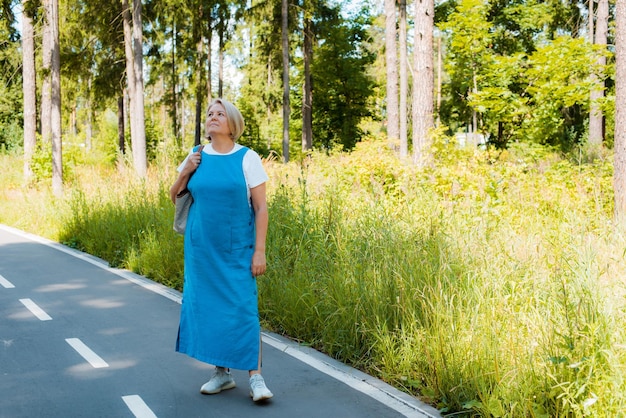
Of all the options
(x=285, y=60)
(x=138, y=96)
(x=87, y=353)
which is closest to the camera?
(x=87, y=353)

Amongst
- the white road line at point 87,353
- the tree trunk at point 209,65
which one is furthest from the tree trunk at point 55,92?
the tree trunk at point 209,65

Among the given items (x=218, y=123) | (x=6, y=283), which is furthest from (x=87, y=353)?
(x=6, y=283)

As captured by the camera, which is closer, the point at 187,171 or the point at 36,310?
the point at 187,171

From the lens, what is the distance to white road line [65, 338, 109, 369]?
20.0ft

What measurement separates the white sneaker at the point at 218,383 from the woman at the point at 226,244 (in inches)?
11.0

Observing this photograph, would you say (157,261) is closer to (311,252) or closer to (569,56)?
(311,252)

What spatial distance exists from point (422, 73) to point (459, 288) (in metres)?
8.93

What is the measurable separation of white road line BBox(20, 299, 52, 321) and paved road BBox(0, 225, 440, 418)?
1cm

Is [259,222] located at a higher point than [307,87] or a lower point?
lower

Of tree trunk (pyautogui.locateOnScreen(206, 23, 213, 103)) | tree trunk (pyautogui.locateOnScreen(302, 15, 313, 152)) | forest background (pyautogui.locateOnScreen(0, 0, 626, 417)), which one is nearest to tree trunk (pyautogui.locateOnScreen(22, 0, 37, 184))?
forest background (pyautogui.locateOnScreen(0, 0, 626, 417))

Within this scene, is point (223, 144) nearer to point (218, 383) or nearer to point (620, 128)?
point (218, 383)

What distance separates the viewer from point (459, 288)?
5.93 metres

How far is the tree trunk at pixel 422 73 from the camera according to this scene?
552 inches

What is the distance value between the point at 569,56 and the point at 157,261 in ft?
45.5
